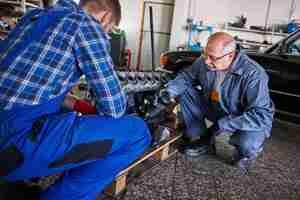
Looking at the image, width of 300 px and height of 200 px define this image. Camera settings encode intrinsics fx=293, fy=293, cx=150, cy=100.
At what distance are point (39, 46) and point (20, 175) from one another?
0.54m

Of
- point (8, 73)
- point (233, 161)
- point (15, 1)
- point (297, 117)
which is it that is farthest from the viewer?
point (15, 1)

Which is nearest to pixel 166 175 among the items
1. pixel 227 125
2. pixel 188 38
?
pixel 227 125

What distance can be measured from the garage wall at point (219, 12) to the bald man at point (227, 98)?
406 centimetres

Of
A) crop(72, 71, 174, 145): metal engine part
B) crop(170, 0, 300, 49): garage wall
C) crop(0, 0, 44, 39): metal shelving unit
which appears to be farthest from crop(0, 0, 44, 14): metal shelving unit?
crop(72, 71, 174, 145): metal engine part

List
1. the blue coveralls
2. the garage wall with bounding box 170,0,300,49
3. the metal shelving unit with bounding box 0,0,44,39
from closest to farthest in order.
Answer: the blue coveralls → the metal shelving unit with bounding box 0,0,44,39 → the garage wall with bounding box 170,0,300,49

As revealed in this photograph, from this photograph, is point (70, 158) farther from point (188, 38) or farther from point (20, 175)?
point (188, 38)

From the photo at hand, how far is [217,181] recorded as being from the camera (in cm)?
209

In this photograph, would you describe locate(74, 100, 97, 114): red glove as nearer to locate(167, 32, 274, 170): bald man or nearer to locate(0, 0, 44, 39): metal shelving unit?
locate(167, 32, 274, 170): bald man

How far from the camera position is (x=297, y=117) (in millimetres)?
3195

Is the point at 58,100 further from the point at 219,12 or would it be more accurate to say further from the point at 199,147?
the point at 219,12

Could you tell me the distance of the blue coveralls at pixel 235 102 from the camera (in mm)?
2102

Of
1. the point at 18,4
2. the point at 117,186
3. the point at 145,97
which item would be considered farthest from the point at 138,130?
the point at 18,4

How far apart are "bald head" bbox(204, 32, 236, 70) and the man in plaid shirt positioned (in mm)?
961

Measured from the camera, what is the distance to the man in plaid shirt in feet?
3.77
